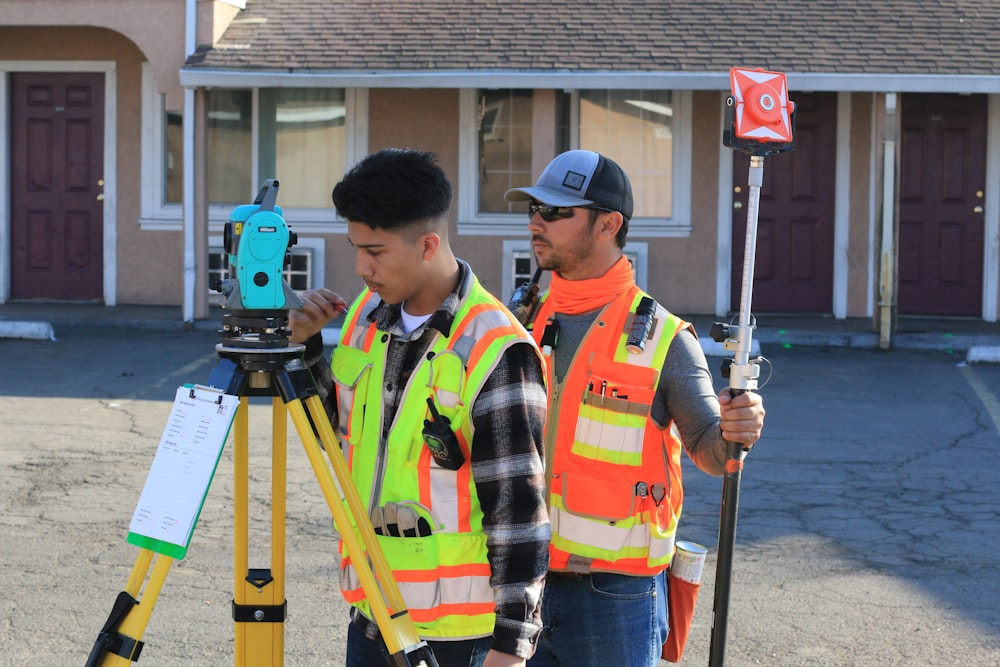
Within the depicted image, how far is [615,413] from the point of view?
10.6 feet

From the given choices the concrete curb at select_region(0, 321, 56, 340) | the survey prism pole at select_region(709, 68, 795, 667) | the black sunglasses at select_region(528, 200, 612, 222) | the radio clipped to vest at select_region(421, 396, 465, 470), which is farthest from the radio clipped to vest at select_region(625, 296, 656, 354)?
the concrete curb at select_region(0, 321, 56, 340)

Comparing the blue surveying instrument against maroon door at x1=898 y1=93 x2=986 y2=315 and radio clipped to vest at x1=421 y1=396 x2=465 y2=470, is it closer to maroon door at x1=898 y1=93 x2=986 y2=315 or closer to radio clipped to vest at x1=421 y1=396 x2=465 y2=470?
radio clipped to vest at x1=421 y1=396 x2=465 y2=470

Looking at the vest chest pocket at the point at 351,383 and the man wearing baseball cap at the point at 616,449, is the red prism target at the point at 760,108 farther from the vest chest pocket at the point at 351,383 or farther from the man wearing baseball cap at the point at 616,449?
the vest chest pocket at the point at 351,383

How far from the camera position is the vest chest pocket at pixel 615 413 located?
3.24m

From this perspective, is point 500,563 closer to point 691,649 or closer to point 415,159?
point 415,159

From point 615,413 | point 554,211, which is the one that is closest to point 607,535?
point 615,413

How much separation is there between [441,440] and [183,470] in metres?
0.49

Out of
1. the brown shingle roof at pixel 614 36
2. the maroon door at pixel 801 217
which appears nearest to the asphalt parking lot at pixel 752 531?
the maroon door at pixel 801 217

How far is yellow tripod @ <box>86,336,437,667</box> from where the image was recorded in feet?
8.42

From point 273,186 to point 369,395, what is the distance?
48 centimetres

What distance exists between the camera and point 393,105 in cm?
1578

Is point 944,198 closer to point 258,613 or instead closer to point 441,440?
point 441,440

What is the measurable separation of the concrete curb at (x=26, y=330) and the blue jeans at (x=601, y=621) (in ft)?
38.9

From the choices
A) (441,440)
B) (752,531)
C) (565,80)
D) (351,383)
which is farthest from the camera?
(565,80)
